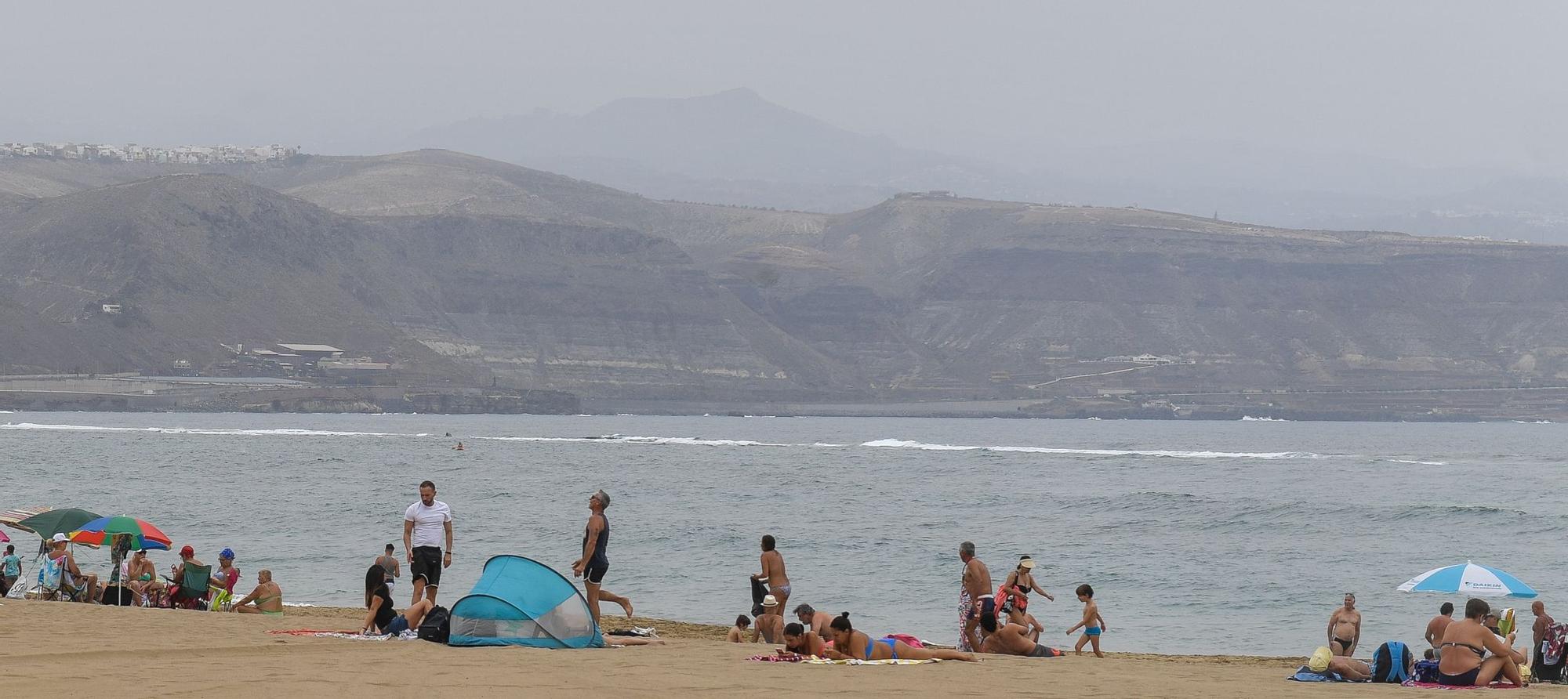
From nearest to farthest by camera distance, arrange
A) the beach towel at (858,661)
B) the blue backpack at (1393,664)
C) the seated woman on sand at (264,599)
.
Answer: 1. the beach towel at (858,661)
2. the blue backpack at (1393,664)
3. the seated woman on sand at (264,599)

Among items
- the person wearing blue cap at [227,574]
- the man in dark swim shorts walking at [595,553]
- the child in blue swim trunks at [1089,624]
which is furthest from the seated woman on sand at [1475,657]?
the person wearing blue cap at [227,574]

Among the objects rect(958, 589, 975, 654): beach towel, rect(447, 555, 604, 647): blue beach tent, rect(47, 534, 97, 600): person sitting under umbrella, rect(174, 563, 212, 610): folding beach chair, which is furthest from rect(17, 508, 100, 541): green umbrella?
rect(958, 589, 975, 654): beach towel

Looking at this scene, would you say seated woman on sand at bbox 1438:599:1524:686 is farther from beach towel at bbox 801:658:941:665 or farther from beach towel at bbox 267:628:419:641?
beach towel at bbox 267:628:419:641

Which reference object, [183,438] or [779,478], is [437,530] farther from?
[183,438]

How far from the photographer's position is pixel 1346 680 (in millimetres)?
18344

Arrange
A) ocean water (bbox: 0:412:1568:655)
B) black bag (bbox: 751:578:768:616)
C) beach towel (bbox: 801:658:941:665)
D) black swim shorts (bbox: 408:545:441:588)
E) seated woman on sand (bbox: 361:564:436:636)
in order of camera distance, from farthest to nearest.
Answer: ocean water (bbox: 0:412:1568:655), black bag (bbox: 751:578:768:616), black swim shorts (bbox: 408:545:441:588), seated woman on sand (bbox: 361:564:436:636), beach towel (bbox: 801:658:941:665)

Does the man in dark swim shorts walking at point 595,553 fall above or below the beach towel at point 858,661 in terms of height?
above

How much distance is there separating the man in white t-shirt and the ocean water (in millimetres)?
8364

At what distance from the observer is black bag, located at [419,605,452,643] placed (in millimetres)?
18094

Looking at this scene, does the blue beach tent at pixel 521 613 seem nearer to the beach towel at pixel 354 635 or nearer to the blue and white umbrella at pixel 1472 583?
the beach towel at pixel 354 635

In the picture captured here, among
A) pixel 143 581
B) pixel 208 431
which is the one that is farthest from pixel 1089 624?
pixel 208 431

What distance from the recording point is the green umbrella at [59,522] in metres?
25.8

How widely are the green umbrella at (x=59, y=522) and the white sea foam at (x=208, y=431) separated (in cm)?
9871

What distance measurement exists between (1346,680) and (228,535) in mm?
31149
